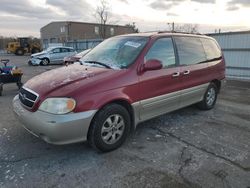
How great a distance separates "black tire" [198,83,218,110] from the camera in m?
5.70

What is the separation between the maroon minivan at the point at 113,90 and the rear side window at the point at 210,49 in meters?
0.39

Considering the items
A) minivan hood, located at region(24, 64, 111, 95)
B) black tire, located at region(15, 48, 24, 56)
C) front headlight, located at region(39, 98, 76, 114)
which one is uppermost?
black tire, located at region(15, 48, 24, 56)

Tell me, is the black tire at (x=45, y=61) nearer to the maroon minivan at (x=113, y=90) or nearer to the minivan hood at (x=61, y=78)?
the maroon minivan at (x=113, y=90)

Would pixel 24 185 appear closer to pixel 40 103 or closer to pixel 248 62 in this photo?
pixel 40 103

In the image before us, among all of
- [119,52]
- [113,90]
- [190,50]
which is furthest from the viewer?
[190,50]

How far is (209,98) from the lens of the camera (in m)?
5.86

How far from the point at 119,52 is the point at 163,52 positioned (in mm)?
791

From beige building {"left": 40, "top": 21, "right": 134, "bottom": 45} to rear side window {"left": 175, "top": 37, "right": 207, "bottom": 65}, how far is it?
41.1 metres

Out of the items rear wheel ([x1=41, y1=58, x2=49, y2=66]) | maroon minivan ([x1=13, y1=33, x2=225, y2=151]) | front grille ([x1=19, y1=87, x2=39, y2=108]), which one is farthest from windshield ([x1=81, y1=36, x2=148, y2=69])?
rear wheel ([x1=41, y1=58, x2=49, y2=66])

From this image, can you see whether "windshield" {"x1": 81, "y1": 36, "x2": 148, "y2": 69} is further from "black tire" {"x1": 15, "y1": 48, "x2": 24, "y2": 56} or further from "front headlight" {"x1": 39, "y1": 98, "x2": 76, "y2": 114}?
"black tire" {"x1": 15, "y1": 48, "x2": 24, "y2": 56}

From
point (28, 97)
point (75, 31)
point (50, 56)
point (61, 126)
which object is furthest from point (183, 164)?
point (75, 31)

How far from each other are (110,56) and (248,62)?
9.03 metres

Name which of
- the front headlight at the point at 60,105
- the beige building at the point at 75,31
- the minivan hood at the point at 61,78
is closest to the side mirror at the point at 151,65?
the minivan hood at the point at 61,78

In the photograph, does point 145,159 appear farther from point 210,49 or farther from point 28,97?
point 210,49
